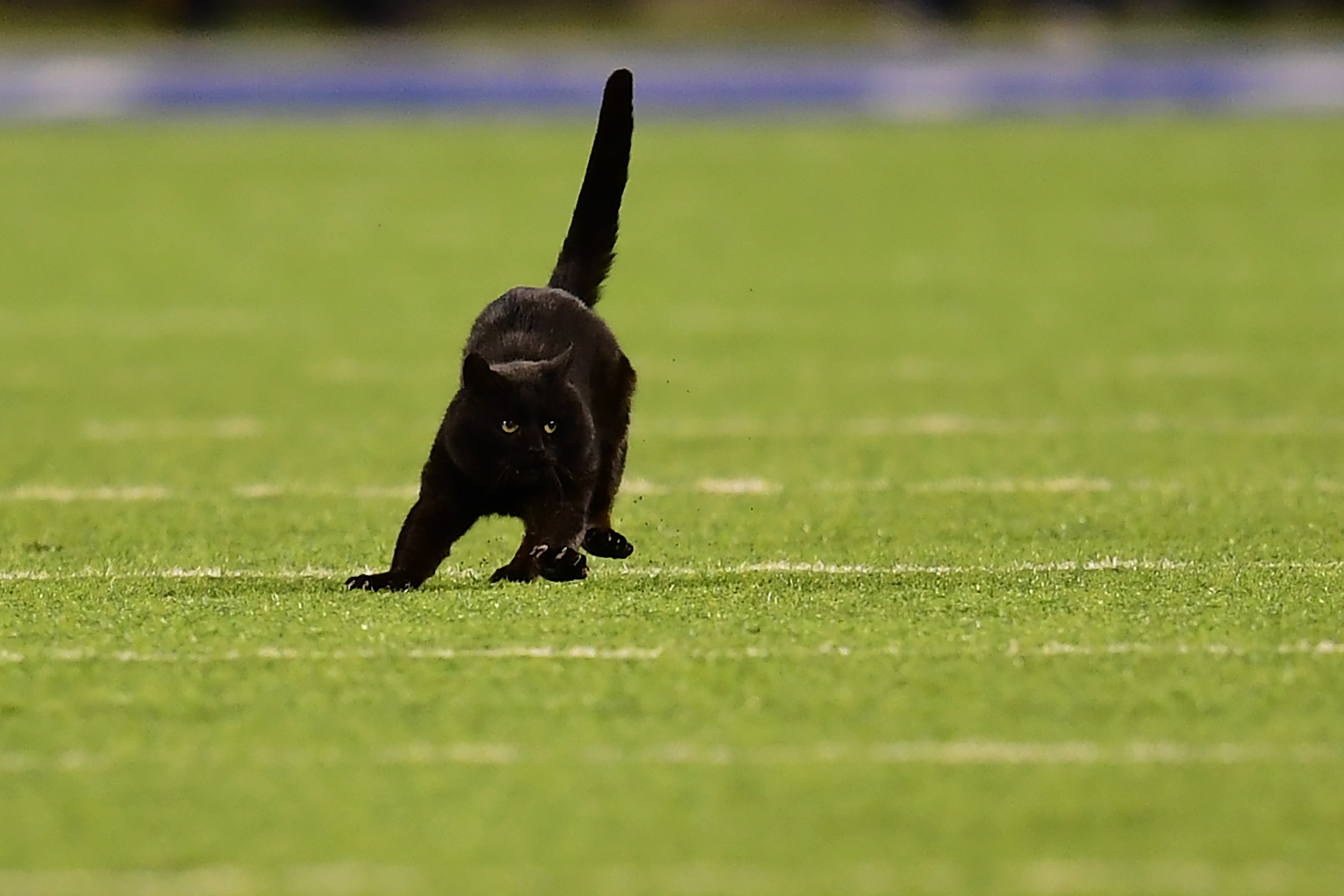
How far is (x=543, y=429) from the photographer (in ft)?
16.4

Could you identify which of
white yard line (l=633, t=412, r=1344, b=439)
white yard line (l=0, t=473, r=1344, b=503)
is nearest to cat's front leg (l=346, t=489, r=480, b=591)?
white yard line (l=0, t=473, r=1344, b=503)

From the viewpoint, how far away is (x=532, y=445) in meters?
4.95

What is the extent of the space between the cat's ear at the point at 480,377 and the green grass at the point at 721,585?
447 millimetres

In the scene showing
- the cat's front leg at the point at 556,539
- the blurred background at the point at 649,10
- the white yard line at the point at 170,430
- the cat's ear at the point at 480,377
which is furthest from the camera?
the blurred background at the point at 649,10

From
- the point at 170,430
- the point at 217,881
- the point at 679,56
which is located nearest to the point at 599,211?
the point at 217,881

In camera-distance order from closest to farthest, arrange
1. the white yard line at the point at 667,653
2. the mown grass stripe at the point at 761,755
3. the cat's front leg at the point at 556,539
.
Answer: the mown grass stripe at the point at 761,755
the white yard line at the point at 667,653
the cat's front leg at the point at 556,539

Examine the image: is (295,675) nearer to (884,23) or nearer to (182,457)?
(182,457)

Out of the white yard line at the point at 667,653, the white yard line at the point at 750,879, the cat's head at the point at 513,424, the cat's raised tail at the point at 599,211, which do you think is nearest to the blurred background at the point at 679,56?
the cat's raised tail at the point at 599,211

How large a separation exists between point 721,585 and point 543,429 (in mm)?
658

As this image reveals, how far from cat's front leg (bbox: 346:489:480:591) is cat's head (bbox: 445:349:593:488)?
113mm

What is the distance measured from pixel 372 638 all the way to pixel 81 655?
53 centimetres

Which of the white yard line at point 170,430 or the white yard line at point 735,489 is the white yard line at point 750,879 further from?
the white yard line at point 170,430

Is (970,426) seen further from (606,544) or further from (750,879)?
(750,879)

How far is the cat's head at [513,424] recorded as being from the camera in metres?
4.96
